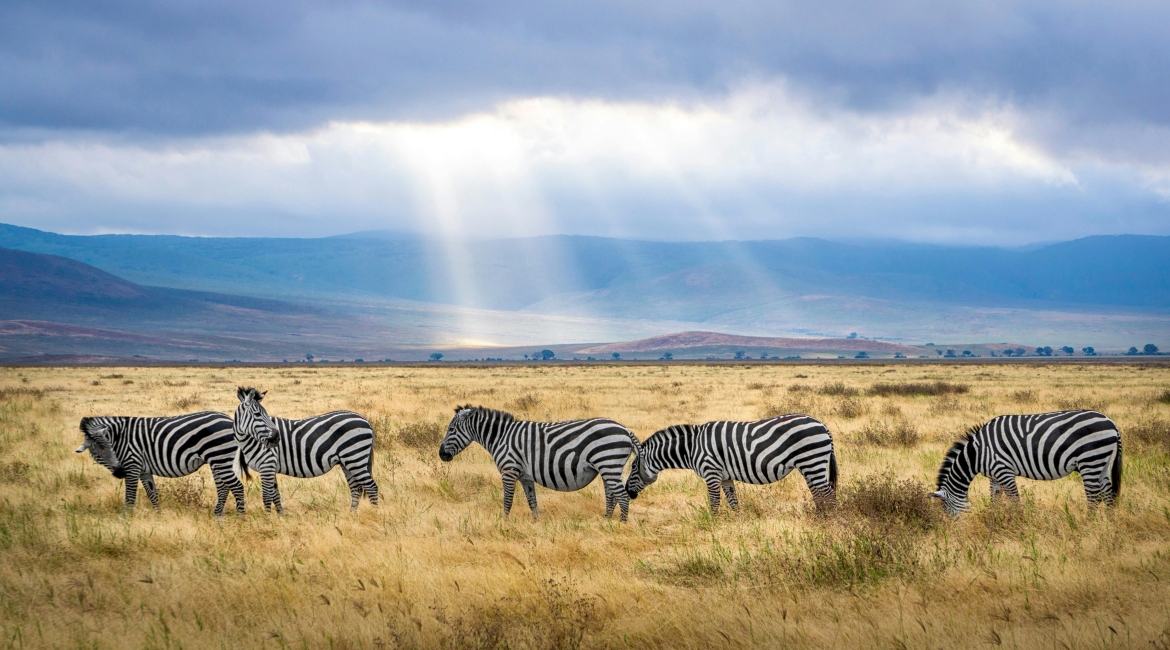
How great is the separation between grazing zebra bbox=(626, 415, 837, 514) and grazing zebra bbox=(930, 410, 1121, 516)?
1.49 m

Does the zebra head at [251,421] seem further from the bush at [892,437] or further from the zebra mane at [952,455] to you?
the bush at [892,437]

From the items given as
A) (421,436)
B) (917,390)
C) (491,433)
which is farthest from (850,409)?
(491,433)

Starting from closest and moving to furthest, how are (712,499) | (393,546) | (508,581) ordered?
(508,581), (393,546), (712,499)

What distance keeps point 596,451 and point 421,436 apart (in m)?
9.48

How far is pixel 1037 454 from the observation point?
37.9 ft

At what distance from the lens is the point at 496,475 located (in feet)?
52.7

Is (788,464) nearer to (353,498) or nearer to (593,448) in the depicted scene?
(593,448)

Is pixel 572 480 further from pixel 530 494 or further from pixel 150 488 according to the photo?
pixel 150 488

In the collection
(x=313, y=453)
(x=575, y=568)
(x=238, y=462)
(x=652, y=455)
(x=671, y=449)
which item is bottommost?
(x=575, y=568)

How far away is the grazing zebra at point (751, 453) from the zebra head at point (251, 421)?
5267mm

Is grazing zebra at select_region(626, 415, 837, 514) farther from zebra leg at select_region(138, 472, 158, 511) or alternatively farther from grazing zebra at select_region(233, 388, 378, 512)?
zebra leg at select_region(138, 472, 158, 511)

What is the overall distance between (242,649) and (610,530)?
539cm

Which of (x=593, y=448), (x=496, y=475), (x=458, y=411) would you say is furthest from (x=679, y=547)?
(x=496, y=475)

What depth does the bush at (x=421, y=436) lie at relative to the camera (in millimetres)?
20047
